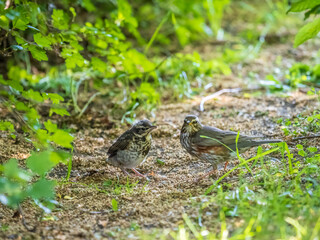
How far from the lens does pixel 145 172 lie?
5.14 meters

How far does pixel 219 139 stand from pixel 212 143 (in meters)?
0.09

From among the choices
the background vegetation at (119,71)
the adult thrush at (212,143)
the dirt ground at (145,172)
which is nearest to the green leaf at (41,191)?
the background vegetation at (119,71)

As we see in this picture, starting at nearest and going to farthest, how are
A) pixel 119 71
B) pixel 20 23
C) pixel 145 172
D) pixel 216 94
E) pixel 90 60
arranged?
1. pixel 20 23
2. pixel 145 172
3. pixel 90 60
4. pixel 119 71
5. pixel 216 94

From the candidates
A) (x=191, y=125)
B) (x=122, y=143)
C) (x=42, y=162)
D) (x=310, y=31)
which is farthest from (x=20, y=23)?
(x=310, y=31)

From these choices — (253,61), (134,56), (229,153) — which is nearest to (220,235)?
(229,153)

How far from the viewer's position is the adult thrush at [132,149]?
4.87 meters

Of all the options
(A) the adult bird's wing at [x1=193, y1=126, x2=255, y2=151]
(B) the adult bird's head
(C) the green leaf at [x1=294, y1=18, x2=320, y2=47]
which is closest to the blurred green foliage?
(B) the adult bird's head

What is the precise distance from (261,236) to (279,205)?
0.41 meters

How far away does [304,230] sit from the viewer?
3.05m

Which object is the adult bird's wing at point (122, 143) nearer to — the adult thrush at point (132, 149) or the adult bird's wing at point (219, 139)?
the adult thrush at point (132, 149)

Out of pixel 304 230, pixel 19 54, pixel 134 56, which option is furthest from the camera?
pixel 19 54

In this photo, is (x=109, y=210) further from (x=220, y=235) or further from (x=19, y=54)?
(x=19, y=54)

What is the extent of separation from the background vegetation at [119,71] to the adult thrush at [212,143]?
48 cm

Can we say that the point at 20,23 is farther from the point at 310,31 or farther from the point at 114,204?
the point at 310,31
